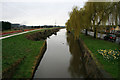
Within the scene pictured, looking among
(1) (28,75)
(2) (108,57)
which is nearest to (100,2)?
(2) (108,57)

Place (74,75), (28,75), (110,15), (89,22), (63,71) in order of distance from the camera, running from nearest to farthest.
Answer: (28,75)
(74,75)
(63,71)
(110,15)
(89,22)

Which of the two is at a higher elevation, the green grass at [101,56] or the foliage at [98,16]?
the foliage at [98,16]

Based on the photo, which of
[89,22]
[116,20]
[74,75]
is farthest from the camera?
[89,22]

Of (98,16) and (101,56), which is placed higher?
(98,16)

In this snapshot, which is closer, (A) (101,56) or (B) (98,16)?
→ (A) (101,56)

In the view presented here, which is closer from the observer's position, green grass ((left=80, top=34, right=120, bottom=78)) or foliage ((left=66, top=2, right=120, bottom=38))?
green grass ((left=80, top=34, right=120, bottom=78))

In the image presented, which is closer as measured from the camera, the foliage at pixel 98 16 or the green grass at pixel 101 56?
the green grass at pixel 101 56

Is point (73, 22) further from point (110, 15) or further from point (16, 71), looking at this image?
point (16, 71)

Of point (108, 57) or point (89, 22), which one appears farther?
point (89, 22)

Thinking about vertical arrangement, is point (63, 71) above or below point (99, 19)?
below

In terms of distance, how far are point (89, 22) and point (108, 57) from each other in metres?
10.4

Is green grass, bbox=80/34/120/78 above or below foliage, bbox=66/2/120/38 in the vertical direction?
below

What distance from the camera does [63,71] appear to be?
7359mm

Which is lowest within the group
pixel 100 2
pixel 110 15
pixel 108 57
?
pixel 108 57
